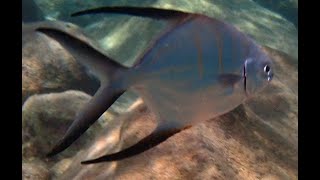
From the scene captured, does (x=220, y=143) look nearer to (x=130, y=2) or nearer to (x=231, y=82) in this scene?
(x=231, y=82)

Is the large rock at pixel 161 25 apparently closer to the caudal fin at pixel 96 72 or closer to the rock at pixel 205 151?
the rock at pixel 205 151

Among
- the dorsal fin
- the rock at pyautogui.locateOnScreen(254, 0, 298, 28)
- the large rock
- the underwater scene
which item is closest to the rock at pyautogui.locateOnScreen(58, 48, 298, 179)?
the underwater scene

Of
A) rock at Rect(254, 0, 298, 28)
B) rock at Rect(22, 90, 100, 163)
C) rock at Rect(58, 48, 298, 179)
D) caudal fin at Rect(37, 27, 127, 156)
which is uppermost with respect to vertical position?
caudal fin at Rect(37, 27, 127, 156)

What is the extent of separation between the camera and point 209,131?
7.50 feet

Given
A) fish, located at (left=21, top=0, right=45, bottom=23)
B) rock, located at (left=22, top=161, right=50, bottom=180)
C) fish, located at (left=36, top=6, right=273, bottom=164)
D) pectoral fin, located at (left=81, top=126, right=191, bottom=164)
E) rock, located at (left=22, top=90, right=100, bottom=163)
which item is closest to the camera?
pectoral fin, located at (left=81, top=126, right=191, bottom=164)

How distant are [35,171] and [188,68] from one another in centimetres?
202

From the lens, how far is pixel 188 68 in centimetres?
157

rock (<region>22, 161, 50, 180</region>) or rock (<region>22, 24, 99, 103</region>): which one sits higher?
rock (<region>22, 161, 50, 180</region>)

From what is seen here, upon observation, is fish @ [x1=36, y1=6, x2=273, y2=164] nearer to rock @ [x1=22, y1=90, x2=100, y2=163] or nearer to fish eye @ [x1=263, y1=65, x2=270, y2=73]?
fish eye @ [x1=263, y1=65, x2=270, y2=73]

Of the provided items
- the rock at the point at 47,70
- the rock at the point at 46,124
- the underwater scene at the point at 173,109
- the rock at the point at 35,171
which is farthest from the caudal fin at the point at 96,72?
the rock at the point at 47,70

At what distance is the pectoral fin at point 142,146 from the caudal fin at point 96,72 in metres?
0.16

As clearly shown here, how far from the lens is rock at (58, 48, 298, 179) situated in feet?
6.70

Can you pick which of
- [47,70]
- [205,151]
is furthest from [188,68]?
[47,70]

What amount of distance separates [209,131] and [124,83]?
103 cm
